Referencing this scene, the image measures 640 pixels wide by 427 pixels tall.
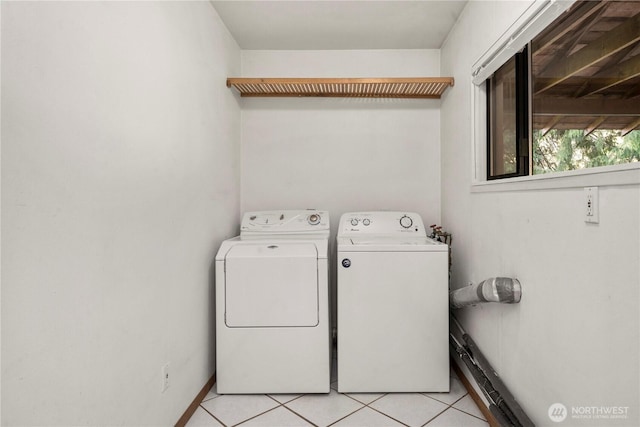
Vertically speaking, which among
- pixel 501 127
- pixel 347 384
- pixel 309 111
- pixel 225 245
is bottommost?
pixel 347 384

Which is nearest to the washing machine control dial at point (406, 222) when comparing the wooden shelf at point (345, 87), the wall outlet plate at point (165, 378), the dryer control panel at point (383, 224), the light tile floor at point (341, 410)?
the dryer control panel at point (383, 224)

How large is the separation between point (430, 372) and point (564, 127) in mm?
1519

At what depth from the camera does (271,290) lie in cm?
198

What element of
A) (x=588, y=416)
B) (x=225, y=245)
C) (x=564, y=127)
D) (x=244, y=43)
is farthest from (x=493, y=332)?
(x=244, y=43)

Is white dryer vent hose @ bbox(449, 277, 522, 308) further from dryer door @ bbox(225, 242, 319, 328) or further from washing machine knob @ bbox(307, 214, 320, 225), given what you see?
washing machine knob @ bbox(307, 214, 320, 225)

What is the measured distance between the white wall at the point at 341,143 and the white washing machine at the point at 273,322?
912 mm

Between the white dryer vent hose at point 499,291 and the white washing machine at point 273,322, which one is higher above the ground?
the white dryer vent hose at point 499,291

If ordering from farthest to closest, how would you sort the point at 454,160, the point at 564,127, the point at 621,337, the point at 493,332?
the point at 454,160
the point at 493,332
the point at 564,127
the point at 621,337

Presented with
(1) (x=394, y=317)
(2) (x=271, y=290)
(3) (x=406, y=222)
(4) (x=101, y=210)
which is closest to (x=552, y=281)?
(1) (x=394, y=317)

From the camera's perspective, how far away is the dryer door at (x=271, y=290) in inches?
78.0

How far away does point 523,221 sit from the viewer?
4.71ft

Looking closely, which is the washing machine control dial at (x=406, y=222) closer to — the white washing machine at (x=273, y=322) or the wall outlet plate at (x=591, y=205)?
the white washing machine at (x=273, y=322)

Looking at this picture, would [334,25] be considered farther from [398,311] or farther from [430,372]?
[430,372]

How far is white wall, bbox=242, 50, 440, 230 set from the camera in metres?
2.78
